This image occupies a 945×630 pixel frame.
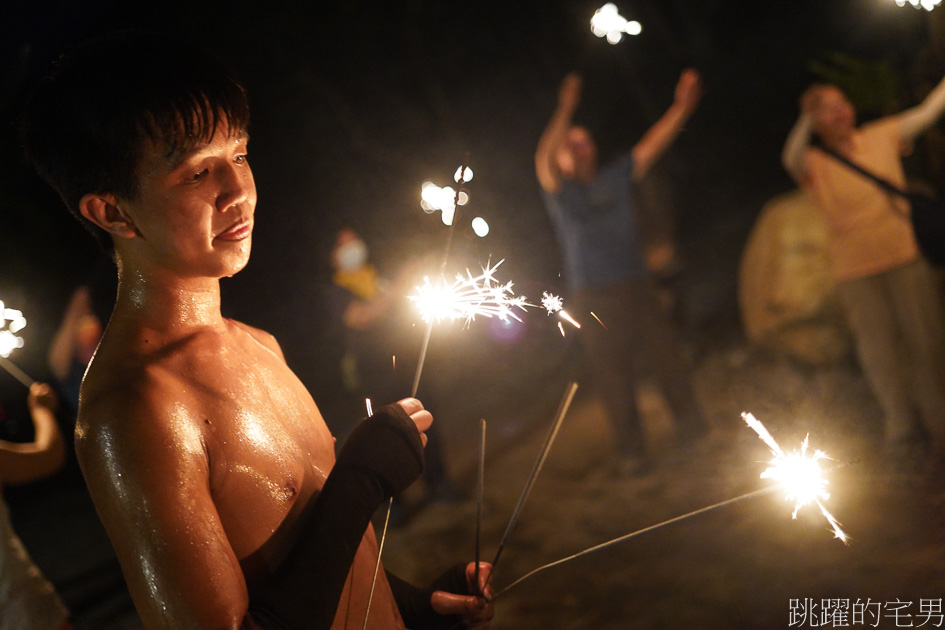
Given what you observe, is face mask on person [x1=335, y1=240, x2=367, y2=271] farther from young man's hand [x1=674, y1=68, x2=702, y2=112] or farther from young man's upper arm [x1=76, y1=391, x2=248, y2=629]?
young man's upper arm [x1=76, y1=391, x2=248, y2=629]

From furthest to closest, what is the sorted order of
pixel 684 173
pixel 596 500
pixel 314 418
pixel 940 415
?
pixel 684 173 → pixel 596 500 → pixel 940 415 → pixel 314 418

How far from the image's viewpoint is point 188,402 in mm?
1278

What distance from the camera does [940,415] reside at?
4.16m

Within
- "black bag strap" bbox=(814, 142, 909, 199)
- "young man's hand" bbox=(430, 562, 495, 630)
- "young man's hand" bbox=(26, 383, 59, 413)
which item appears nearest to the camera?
"young man's hand" bbox=(430, 562, 495, 630)

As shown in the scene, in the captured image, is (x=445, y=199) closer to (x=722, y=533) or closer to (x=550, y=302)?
(x=550, y=302)

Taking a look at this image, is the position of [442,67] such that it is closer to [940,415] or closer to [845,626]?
[940,415]

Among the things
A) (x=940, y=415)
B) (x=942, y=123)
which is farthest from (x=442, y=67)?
(x=940, y=415)

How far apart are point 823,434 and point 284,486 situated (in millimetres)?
3992

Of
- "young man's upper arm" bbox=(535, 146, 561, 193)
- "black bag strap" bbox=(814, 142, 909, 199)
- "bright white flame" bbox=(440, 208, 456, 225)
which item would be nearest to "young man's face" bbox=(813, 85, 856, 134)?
"black bag strap" bbox=(814, 142, 909, 199)

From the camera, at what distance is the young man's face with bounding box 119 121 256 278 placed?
1352mm

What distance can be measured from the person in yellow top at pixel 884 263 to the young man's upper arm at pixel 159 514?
434cm

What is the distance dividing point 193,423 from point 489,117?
36.5 ft

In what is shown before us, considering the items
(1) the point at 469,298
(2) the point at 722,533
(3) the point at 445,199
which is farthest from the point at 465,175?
(2) the point at 722,533

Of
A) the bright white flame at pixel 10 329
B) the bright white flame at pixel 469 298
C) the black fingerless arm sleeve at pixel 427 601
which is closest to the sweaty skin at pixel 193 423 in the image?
the black fingerless arm sleeve at pixel 427 601
